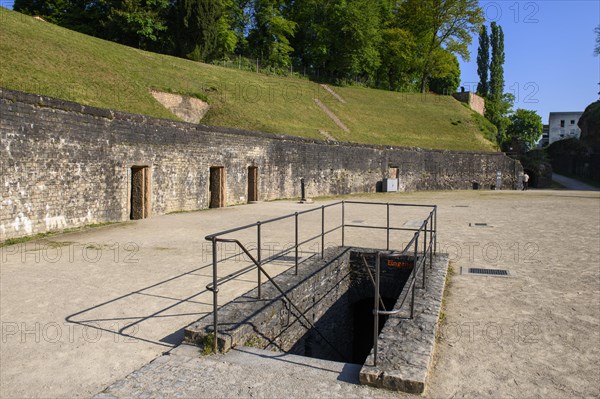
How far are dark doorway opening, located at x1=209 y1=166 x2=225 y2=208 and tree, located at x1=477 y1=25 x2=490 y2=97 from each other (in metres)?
53.3

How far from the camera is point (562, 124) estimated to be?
301 ft

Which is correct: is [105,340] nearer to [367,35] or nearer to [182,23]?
[182,23]

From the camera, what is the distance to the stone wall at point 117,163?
10180mm

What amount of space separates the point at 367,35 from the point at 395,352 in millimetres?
48315

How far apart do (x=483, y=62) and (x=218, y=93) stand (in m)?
47.5

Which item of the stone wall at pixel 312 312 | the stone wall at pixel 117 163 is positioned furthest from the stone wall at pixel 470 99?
the stone wall at pixel 312 312

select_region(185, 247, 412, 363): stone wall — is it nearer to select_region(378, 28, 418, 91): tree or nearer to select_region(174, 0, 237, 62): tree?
select_region(174, 0, 237, 62): tree

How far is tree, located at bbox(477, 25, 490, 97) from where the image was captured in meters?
60.8

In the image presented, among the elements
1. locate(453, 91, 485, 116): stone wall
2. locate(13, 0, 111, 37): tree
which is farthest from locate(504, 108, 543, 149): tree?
locate(13, 0, 111, 37): tree

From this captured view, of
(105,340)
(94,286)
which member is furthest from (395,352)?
(94,286)

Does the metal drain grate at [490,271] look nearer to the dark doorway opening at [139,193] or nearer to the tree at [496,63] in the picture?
the dark doorway opening at [139,193]

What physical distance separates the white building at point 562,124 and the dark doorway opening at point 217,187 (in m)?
91.9

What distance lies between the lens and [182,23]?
1406 inches

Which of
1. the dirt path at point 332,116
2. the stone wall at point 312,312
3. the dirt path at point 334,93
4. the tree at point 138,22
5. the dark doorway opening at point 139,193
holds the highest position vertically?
the tree at point 138,22
